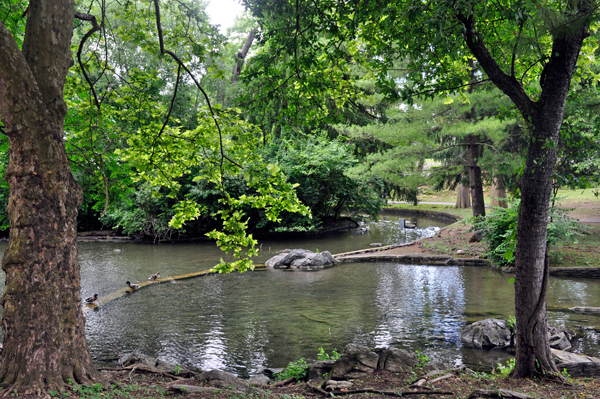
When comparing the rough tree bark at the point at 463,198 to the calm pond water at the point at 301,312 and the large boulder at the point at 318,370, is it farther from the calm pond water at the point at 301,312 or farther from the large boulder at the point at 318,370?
the large boulder at the point at 318,370

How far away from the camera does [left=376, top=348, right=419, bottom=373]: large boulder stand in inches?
222

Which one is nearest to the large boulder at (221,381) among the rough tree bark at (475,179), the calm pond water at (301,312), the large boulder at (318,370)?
the large boulder at (318,370)

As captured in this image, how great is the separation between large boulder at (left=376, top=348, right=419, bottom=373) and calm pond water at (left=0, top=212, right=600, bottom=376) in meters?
1.48

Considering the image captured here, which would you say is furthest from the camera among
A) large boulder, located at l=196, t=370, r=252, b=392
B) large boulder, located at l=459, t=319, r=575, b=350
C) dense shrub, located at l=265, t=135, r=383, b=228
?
dense shrub, located at l=265, t=135, r=383, b=228

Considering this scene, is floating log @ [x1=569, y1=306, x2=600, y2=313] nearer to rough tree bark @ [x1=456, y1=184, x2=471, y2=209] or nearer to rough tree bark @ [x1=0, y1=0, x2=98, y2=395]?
rough tree bark @ [x1=0, y1=0, x2=98, y2=395]

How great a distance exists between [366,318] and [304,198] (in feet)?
43.9

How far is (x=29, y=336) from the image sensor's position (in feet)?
12.2

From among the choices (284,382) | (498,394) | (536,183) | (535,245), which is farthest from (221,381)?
(536,183)

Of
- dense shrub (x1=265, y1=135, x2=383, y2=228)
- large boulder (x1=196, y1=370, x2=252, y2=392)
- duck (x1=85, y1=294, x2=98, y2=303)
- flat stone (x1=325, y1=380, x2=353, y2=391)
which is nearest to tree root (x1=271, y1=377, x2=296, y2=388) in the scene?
large boulder (x1=196, y1=370, x2=252, y2=392)

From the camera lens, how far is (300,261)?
1500 centimetres

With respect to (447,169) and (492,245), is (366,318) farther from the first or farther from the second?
(447,169)

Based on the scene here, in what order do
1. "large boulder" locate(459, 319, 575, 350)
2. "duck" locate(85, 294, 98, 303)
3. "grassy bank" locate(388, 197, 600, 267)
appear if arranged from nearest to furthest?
"large boulder" locate(459, 319, 575, 350), "duck" locate(85, 294, 98, 303), "grassy bank" locate(388, 197, 600, 267)

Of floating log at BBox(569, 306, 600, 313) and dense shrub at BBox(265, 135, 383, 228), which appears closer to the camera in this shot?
floating log at BBox(569, 306, 600, 313)

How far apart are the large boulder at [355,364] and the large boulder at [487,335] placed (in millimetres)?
2658
